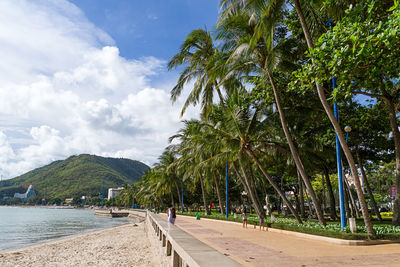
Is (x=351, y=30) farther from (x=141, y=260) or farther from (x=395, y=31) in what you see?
(x=141, y=260)

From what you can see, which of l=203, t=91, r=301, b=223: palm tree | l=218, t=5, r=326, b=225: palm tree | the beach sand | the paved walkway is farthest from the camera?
l=203, t=91, r=301, b=223: palm tree

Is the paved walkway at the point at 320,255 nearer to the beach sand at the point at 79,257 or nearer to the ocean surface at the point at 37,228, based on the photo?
the beach sand at the point at 79,257

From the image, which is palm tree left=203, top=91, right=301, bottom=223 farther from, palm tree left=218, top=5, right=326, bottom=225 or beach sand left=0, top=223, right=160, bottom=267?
beach sand left=0, top=223, right=160, bottom=267

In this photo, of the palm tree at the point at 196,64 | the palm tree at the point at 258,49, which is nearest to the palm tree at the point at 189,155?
the palm tree at the point at 196,64

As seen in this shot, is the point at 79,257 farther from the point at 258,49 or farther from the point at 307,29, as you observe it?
the point at 307,29

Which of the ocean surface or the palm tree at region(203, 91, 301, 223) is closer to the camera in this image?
the palm tree at region(203, 91, 301, 223)

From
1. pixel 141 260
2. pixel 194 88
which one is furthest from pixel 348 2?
pixel 141 260

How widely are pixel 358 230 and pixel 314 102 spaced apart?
771 cm

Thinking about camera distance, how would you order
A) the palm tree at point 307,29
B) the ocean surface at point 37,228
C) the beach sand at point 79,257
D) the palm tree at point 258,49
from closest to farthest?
the palm tree at point 307,29
the palm tree at point 258,49
the beach sand at point 79,257
the ocean surface at point 37,228

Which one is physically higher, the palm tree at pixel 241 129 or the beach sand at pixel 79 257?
the palm tree at pixel 241 129

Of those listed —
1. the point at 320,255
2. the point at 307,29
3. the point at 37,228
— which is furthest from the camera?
the point at 37,228

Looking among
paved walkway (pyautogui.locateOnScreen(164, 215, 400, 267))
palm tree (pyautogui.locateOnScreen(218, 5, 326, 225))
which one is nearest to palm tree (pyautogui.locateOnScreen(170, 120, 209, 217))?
palm tree (pyautogui.locateOnScreen(218, 5, 326, 225))

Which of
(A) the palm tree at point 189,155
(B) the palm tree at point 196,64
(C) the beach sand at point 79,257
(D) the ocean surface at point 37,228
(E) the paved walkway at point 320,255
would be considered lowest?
(D) the ocean surface at point 37,228

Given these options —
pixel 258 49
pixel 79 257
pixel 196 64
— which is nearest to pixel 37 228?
pixel 79 257
